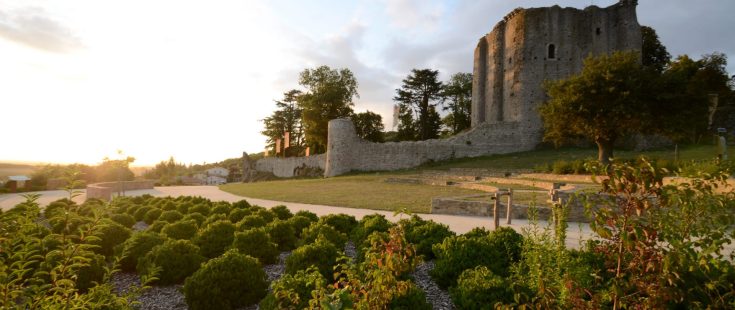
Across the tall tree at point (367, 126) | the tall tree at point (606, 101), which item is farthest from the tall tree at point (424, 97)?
the tall tree at point (606, 101)

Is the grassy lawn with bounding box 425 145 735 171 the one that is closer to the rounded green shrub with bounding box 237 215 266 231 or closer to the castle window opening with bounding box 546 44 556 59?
the castle window opening with bounding box 546 44 556 59

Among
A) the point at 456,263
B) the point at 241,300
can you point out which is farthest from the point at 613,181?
the point at 241,300

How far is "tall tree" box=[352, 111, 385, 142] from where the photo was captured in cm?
5194

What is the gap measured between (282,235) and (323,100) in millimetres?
42062

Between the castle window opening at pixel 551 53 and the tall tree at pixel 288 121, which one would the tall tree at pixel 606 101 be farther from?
the tall tree at pixel 288 121

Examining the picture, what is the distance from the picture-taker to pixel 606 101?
2133 centimetres

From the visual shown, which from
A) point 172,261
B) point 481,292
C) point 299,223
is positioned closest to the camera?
point 481,292

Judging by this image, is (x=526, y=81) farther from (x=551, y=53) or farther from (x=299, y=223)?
(x=299, y=223)

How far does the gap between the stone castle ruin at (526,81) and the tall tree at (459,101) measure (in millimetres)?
18857

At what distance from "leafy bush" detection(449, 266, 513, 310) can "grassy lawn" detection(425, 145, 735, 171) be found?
2375cm

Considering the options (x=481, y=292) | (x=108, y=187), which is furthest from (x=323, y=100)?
(x=481, y=292)

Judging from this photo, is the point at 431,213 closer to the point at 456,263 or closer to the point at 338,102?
the point at 456,263

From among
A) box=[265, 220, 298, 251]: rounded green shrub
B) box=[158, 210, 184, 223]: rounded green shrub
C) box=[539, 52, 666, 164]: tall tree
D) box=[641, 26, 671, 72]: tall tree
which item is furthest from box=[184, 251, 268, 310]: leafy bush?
box=[641, 26, 671, 72]: tall tree

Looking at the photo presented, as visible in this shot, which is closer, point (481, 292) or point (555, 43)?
point (481, 292)
